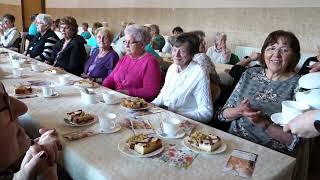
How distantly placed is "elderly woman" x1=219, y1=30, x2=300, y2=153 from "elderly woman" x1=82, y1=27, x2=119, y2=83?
158cm

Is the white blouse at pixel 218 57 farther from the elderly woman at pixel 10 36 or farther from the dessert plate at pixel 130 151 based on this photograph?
the dessert plate at pixel 130 151

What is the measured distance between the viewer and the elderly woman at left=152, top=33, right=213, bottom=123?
1.97 metres

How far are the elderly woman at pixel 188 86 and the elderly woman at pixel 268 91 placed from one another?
0.18 metres

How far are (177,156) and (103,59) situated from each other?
2.08 meters

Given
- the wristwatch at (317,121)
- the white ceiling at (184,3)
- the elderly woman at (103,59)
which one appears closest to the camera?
the wristwatch at (317,121)

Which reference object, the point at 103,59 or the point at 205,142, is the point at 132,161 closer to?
the point at 205,142

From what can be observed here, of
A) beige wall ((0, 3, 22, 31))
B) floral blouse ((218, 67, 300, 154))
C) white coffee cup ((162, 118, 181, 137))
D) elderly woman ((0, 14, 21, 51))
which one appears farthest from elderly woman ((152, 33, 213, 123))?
beige wall ((0, 3, 22, 31))

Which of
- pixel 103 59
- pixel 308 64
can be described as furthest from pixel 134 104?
pixel 308 64

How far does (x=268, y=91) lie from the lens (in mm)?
1715

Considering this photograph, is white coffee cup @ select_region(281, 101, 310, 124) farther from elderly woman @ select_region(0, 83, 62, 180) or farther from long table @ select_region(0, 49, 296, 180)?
elderly woman @ select_region(0, 83, 62, 180)

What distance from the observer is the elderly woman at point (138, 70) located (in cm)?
248

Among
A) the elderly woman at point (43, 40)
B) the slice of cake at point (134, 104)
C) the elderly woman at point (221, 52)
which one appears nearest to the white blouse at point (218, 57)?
the elderly woman at point (221, 52)

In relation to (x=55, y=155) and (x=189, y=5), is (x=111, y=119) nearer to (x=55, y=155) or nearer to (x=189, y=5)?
(x=55, y=155)

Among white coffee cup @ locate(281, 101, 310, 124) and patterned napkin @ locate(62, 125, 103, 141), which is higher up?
white coffee cup @ locate(281, 101, 310, 124)
